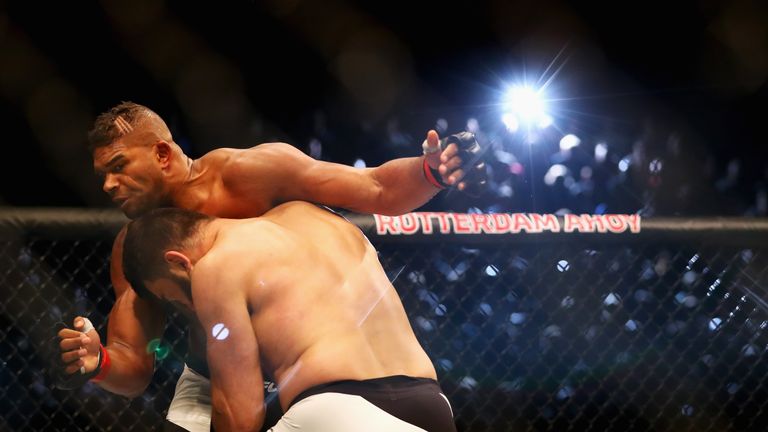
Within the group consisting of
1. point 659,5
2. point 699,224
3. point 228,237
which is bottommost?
point 228,237

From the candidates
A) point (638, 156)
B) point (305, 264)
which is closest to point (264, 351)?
point (305, 264)

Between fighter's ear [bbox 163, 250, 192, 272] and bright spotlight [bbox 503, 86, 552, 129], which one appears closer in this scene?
fighter's ear [bbox 163, 250, 192, 272]

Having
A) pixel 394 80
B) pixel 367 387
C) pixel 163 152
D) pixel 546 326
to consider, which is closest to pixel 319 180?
pixel 163 152

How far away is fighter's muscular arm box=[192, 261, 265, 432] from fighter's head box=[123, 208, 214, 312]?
77 millimetres

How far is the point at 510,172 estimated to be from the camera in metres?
3.26

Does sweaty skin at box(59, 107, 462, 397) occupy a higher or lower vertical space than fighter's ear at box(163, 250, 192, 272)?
higher

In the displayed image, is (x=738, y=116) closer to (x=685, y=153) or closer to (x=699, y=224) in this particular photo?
(x=685, y=153)

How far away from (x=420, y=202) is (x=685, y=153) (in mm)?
2525

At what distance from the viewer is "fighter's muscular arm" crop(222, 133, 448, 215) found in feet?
4.22

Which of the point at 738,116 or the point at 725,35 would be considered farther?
the point at 738,116

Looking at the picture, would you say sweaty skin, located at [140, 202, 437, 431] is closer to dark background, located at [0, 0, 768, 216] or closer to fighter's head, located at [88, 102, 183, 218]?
fighter's head, located at [88, 102, 183, 218]

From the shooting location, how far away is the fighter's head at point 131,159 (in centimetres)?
126

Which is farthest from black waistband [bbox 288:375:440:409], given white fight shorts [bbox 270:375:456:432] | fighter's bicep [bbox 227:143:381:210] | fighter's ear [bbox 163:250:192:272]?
fighter's bicep [bbox 227:143:381:210]

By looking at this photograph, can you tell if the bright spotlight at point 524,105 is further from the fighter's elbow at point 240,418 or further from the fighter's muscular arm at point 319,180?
the fighter's elbow at point 240,418
